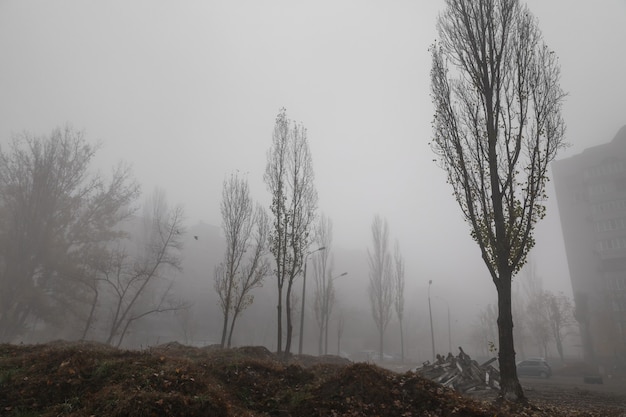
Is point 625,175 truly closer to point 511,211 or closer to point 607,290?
point 607,290

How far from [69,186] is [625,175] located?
70.0m

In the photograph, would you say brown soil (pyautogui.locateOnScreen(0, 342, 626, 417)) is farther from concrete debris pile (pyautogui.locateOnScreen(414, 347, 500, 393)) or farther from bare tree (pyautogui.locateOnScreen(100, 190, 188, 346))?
bare tree (pyautogui.locateOnScreen(100, 190, 188, 346))

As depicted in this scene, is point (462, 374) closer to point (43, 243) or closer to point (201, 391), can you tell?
point (201, 391)

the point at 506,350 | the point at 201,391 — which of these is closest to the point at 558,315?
the point at 506,350

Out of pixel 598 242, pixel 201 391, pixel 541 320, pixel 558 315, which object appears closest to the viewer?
pixel 201 391

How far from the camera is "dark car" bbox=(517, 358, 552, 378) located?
2917 centimetres

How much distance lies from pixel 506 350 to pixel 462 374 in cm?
774

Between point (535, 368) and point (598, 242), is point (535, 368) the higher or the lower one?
the lower one

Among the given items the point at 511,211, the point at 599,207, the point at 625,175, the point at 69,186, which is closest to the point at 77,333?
the point at 69,186

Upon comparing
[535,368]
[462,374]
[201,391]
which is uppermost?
[201,391]

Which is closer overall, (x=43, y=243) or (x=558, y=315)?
(x=43, y=243)

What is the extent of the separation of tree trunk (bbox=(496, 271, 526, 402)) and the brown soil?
Answer: 0.88 m

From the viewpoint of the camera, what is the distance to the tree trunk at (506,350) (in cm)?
1064

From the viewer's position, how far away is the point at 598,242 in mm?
52812
